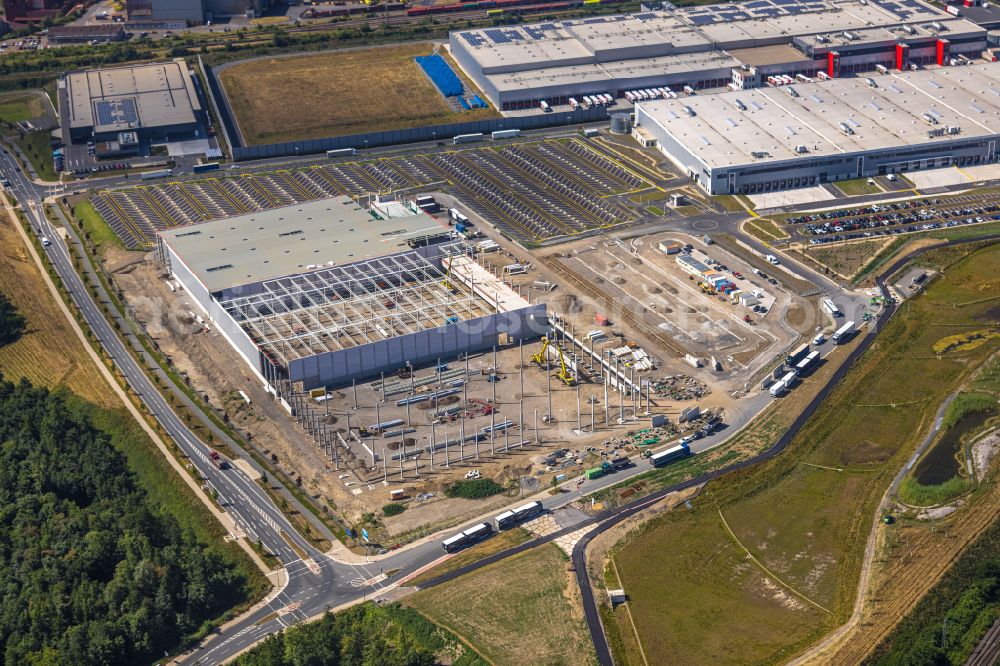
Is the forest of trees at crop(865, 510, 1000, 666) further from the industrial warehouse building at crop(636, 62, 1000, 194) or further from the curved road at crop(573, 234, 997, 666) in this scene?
the industrial warehouse building at crop(636, 62, 1000, 194)

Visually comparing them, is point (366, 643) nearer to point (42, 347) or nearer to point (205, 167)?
point (42, 347)

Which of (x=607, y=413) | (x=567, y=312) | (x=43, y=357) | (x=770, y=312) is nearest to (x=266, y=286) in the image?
(x=43, y=357)

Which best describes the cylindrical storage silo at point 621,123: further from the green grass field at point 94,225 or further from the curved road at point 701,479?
the green grass field at point 94,225

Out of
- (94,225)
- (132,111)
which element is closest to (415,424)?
(94,225)

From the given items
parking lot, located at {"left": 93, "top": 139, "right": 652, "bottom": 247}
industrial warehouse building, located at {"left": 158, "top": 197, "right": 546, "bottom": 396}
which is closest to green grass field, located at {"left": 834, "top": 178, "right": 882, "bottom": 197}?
parking lot, located at {"left": 93, "top": 139, "right": 652, "bottom": 247}

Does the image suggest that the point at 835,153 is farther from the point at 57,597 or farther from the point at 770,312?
the point at 57,597

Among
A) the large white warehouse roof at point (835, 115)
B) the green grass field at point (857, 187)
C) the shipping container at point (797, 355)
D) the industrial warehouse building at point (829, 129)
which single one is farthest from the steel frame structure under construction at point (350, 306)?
the green grass field at point (857, 187)
